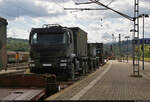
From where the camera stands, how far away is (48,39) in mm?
15555

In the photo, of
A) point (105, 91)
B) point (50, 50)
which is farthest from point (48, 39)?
point (105, 91)

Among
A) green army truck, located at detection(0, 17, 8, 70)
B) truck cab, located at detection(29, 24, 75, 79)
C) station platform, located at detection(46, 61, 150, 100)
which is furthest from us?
truck cab, located at detection(29, 24, 75, 79)

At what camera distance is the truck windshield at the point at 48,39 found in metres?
15.5

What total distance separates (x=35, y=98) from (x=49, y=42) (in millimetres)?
7320

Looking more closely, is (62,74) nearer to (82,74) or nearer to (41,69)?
(41,69)

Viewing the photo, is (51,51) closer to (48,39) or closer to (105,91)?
(48,39)

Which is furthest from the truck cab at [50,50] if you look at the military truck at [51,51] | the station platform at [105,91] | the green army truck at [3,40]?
the green army truck at [3,40]

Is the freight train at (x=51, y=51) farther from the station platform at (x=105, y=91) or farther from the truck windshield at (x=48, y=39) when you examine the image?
the station platform at (x=105, y=91)

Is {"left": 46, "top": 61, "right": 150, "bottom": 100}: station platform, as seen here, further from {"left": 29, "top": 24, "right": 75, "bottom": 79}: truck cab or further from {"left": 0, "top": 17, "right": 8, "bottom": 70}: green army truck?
{"left": 0, "top": 17, "right": 8, "bottom": 70}: green army truck

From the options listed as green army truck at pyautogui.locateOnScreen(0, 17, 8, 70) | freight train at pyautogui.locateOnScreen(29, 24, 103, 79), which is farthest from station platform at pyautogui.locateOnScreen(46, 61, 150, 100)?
green army truck at pyautogui.locateOnScreen(0, 17, 8, 70)

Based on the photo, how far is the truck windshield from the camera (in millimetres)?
15477

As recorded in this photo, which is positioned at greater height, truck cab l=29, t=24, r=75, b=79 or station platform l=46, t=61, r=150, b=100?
truck cab l=29, t=24, r=75, b=79

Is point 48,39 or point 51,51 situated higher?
point 48,39

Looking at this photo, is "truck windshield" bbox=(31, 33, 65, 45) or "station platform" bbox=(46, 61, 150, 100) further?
"truck windshield" bbox=(31, 33, 65, 45)
